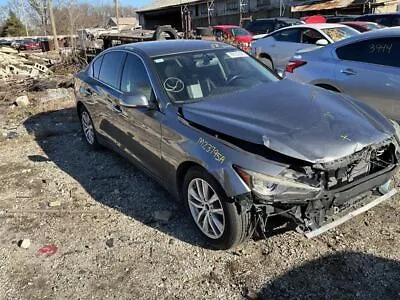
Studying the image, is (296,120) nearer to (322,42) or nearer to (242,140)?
(242,140)

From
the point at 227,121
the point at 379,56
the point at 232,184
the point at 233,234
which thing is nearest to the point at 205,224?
the point at 233,234

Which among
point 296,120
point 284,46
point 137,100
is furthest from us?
point 284,46

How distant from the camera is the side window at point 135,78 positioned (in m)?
3.97

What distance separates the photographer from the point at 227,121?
3252 mm

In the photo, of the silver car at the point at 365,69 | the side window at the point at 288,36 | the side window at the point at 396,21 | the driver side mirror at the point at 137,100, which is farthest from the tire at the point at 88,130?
Answer: the side window at the point at 396,21

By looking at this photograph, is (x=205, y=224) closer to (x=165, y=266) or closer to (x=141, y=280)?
(x=165, y=266)

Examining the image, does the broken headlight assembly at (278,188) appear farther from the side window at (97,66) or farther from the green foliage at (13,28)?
the green foliage at (13,28)

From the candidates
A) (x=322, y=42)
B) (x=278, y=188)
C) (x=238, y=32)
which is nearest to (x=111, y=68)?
(x=278, y=188)

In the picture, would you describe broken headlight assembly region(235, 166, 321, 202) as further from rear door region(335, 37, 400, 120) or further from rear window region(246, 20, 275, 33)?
rear window region(246, 20, 275, 33)

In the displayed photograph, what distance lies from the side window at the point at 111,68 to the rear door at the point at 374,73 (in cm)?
307

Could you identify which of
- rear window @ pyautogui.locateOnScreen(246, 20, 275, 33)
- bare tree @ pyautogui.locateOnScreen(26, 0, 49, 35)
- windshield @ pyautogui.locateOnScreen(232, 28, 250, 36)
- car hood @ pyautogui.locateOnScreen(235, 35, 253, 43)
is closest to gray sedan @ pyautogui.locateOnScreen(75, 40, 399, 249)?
car hood @ pyautogui.locateOnScreen(235, 35, 253, 43)

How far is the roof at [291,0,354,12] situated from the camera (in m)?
27.0

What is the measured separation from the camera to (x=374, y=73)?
5.21 metres

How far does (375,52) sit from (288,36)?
568 centimetres
